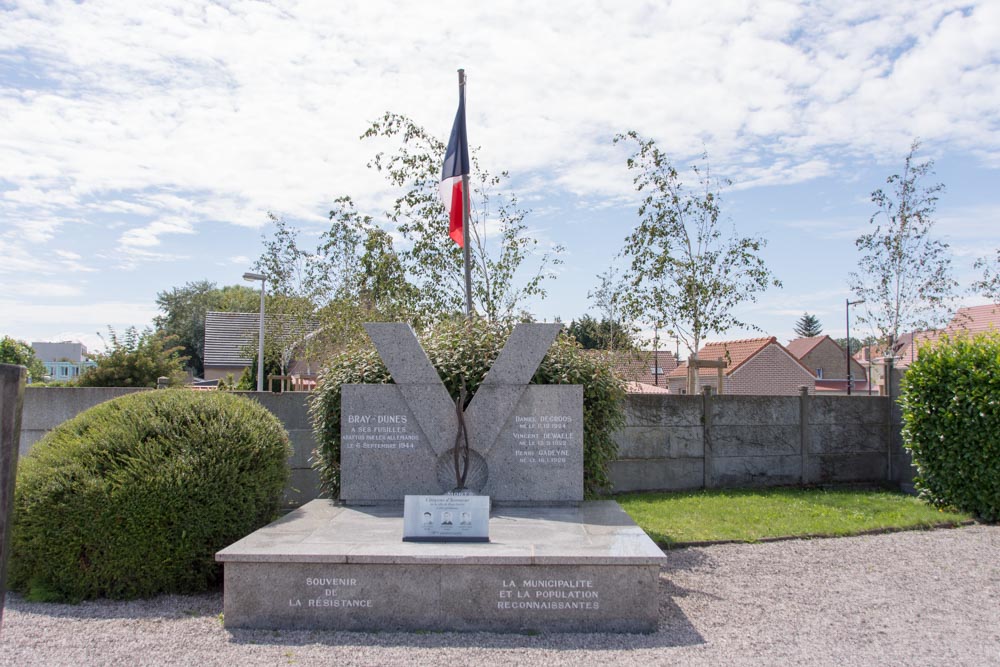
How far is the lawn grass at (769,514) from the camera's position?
8422 mm

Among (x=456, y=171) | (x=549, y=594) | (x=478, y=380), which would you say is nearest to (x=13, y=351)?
(x=456, y=171)

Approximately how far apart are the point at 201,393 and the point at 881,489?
32.8 ft

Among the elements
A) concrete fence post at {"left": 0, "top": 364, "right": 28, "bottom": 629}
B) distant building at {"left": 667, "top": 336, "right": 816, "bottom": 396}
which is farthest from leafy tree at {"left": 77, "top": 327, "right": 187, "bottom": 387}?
distant building at {"left": 667, "top": 336, "right": 816, "bottom": 396}

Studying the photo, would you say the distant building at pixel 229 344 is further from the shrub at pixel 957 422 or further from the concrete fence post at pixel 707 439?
the shrub at pixel 957 422

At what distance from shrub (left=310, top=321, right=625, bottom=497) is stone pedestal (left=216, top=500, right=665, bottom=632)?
2.34 meters

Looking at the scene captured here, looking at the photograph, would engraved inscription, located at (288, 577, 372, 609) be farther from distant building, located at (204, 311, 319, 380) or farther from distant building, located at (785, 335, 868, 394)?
distant building, located at (785, 335, 868, 394)

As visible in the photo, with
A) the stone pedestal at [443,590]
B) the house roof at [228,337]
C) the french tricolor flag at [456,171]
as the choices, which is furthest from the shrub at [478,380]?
the house roof at [228,337]

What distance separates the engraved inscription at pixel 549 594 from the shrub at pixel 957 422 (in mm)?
6497

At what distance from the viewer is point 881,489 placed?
1202 centimetres

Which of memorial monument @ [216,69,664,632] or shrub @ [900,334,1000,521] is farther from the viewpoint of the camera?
shrub @ [900,334,1000,521]

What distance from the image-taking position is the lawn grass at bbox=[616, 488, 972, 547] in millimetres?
8422

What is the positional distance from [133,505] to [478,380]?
318 cm

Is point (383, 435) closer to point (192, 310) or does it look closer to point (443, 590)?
point (443, 590)

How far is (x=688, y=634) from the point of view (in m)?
5.15
